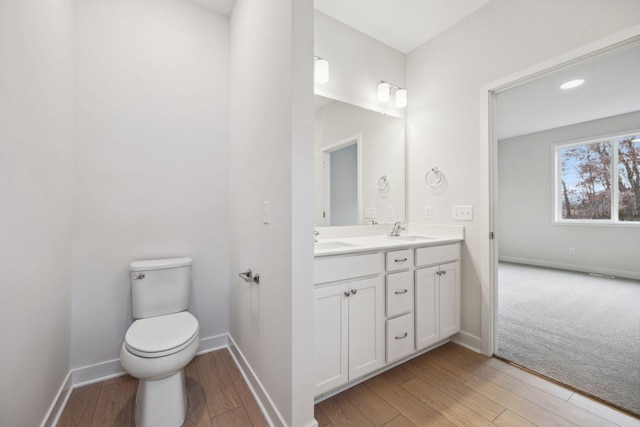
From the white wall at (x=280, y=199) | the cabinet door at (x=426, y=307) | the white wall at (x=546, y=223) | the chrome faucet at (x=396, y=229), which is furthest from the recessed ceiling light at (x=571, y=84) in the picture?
the white wall at (x=280, y=199)

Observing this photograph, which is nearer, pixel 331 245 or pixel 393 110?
pixel 331 245

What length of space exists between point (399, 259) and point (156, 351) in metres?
1.40

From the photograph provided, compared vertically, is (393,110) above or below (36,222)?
above

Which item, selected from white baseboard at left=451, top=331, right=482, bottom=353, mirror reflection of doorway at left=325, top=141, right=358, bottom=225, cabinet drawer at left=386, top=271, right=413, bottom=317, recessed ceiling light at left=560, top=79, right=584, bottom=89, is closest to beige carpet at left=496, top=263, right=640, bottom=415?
white baseboard at left=451, top=331, right=482, bottom=353

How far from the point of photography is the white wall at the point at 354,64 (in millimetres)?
Answer: 2109

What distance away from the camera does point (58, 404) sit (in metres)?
1.38

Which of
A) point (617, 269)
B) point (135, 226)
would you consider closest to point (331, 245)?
point (135, 226)

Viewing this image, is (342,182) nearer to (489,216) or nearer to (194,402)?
(489,216)

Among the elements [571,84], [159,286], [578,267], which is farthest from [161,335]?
[578,267]

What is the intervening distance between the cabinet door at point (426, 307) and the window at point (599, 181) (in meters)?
4.49

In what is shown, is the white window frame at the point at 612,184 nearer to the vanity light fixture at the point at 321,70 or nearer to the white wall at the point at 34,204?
the vanity light fixture at the point at 321,70

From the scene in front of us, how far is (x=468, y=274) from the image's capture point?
214cm

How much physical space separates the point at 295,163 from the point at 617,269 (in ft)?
18.9

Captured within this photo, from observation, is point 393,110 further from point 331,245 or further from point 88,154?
point 88,154
